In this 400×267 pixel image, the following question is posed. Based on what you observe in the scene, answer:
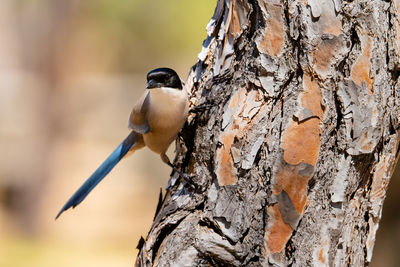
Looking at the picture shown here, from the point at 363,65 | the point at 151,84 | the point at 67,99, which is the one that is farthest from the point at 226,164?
the point at 67,99

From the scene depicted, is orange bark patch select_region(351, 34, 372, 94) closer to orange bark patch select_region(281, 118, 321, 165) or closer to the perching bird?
orange bark patch select_region(281, 118, 321, 165)

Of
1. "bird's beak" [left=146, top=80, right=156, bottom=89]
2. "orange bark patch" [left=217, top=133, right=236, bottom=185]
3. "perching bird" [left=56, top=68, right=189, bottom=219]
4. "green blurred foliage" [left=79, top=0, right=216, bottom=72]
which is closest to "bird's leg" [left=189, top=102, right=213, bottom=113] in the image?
"perching bird" [left=56, top=68, right=189, bottom=219]

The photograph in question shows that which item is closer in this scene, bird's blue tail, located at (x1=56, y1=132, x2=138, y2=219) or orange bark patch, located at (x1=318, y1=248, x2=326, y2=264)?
orange bark patch, located at (x1=318, y1=248, x2=326, y2=264)

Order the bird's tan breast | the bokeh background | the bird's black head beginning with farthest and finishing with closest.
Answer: the bokeh background
the bird's black head
the bird's tan breast

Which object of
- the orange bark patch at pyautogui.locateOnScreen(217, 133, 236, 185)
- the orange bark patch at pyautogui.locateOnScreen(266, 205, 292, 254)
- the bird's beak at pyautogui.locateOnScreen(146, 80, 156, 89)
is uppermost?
the bird's beak at pyautogui.locateOnScreen(146, 80, 156, 89)

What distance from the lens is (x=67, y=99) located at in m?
8.38

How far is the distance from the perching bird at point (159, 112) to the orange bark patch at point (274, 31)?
57 cm

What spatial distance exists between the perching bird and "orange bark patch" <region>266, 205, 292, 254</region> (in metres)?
0.63

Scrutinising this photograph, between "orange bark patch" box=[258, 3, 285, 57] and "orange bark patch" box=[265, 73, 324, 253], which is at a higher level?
"orange bark patch" box=[258, 3, 285, 57]

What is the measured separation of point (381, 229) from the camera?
2.74m

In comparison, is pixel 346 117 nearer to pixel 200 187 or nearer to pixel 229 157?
pixel 229 157

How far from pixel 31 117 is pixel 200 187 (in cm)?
694

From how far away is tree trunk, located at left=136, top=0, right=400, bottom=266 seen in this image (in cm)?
173

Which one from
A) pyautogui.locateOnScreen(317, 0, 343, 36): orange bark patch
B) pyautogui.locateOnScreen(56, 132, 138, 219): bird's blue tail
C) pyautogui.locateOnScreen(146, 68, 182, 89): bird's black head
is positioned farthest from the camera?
pyautogui.locateOnScreen(56, 132, 138, 219): bird's blue tail
